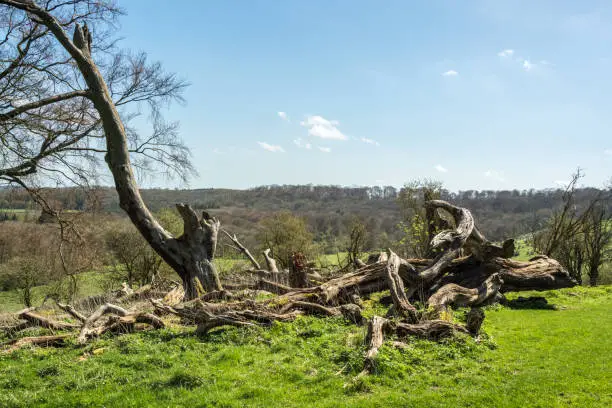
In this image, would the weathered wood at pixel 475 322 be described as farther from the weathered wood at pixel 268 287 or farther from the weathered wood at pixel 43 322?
the weathered wood at pixel 43 322

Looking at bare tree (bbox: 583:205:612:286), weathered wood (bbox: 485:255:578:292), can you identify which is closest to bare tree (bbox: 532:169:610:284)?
bare tree (bbox: 583:205:612:286)

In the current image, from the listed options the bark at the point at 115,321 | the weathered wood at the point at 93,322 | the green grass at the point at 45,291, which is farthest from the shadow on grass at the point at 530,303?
the green grass at the point at 45,291

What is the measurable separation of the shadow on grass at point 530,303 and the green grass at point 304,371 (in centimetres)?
364

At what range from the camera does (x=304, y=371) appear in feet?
21.2

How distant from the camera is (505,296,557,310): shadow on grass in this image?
40.9 ft

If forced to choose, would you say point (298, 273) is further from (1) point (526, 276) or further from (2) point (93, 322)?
(1) point (526, 276)

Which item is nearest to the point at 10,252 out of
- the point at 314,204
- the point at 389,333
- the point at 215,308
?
the point at 215,308

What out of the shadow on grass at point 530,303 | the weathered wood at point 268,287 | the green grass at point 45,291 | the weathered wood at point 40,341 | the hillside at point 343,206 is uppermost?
the hillside at point 343,206

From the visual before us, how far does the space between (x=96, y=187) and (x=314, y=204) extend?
72.6m

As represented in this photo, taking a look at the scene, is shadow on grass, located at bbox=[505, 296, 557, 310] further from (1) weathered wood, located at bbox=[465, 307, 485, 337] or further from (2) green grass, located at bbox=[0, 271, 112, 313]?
(2) green grass, located at bbox=[0, 271, 112, 313]

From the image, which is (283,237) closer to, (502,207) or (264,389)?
(264,389)

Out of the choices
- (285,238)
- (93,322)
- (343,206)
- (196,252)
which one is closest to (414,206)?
(285,238)

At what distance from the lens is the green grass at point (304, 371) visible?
218 inches

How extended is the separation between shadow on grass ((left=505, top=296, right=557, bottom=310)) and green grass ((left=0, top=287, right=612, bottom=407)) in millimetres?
3638
